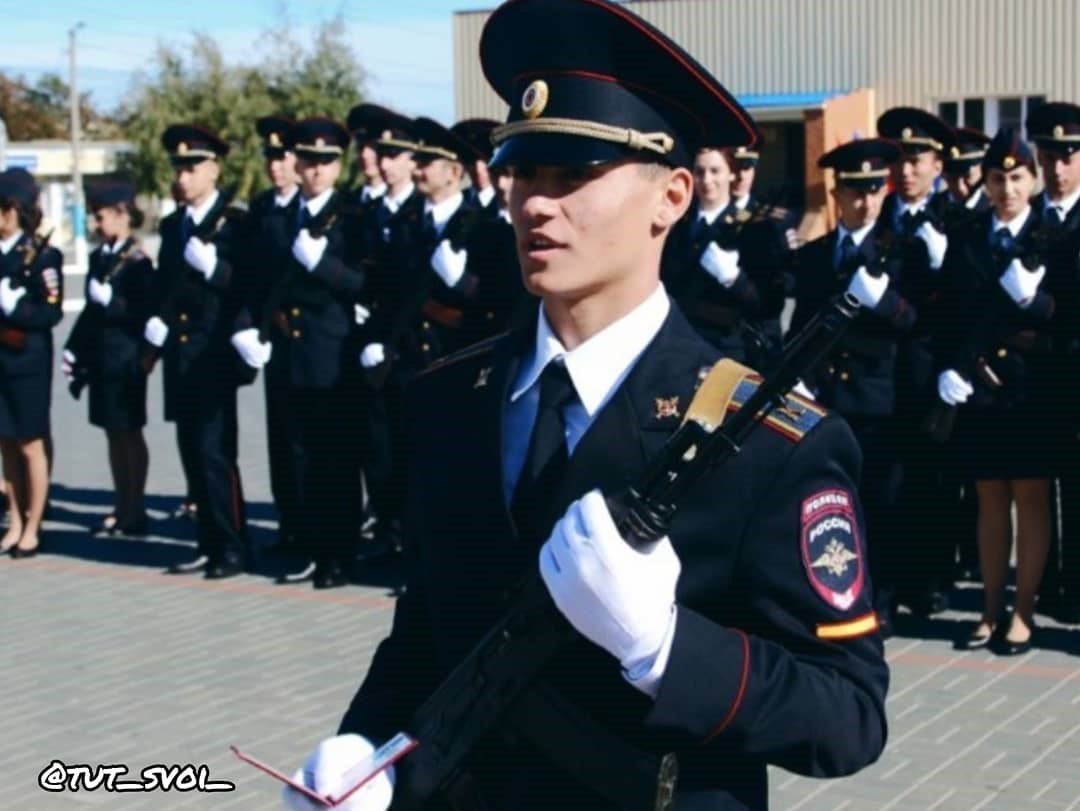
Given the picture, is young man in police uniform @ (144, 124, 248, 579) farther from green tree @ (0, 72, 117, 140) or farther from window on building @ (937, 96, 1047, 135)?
green tree @ (0, 72, 117, 140)

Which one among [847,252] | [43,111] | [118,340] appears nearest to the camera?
[847,252]

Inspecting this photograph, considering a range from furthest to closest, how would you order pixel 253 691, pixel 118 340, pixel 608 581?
1. pixel 118 340
2. pixel 253 691
3. pixel 608 581

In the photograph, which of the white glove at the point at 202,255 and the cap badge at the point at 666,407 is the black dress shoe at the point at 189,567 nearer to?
the white glove at the point at 202,255

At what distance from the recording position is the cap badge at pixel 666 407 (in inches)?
92.1

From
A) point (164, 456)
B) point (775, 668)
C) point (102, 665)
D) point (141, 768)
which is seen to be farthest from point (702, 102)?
point (164, 456)

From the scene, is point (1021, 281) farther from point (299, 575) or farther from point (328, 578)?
point (299, 575)

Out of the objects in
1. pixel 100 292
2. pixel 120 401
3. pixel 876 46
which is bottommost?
pixel 120 401

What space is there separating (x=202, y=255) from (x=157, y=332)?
0.51 metres

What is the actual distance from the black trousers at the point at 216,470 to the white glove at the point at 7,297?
1168mm

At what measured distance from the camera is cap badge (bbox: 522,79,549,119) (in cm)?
242

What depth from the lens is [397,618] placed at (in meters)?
2.63

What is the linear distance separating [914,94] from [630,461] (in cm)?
3279

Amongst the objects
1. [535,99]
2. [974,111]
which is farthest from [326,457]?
[974,111]

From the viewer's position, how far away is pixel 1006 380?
7090 mm
